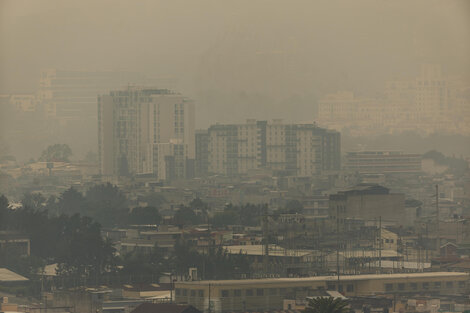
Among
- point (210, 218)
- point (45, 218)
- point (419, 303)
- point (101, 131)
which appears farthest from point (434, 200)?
point (419, 303)

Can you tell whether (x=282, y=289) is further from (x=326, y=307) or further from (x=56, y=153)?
(x=56, y=153)

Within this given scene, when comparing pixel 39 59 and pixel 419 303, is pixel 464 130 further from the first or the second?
pixel 419 303

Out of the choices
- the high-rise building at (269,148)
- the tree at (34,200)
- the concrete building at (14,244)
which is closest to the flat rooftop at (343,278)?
the concrete building at (14,244)

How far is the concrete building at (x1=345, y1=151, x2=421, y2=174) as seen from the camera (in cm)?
1656

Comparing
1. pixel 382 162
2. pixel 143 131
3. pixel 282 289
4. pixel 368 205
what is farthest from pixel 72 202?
pixel 282 289

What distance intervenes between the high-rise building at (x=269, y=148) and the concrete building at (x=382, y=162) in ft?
0.68

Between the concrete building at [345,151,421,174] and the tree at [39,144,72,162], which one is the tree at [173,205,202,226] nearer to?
the tree at [39,144,72,162]

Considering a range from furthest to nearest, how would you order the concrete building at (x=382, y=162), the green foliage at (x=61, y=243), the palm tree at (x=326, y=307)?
the concrete building at (x=382, y=162) → the green foliage at (x=61, y=243) → the palm tree at (x=326, y=307)

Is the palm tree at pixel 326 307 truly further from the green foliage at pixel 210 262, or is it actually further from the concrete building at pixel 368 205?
the concrete building at pixel 368 205

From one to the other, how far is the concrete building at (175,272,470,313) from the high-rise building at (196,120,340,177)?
7.34 metres

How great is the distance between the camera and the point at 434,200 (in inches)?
602

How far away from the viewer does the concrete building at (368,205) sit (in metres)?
14.2

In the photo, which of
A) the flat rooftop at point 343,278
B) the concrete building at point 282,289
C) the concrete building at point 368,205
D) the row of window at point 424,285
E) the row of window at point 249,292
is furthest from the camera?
the concrete building at point 368,205

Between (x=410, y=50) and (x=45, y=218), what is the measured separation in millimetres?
5230
